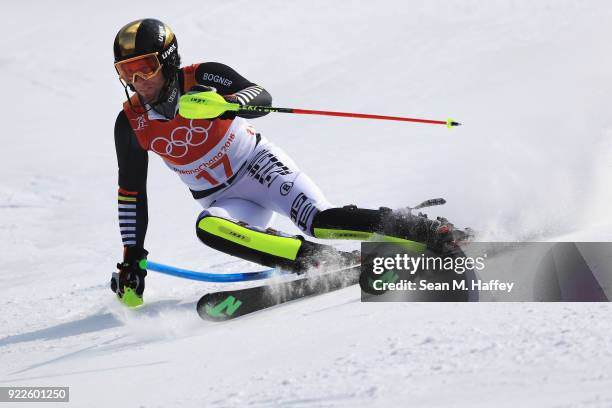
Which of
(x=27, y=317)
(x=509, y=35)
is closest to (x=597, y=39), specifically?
(x=509, y=35)

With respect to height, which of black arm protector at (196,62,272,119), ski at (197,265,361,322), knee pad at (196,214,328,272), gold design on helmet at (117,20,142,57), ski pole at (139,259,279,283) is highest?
gold design on helmet at (117,20,142,57)

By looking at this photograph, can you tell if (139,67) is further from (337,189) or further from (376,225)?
(337,189)

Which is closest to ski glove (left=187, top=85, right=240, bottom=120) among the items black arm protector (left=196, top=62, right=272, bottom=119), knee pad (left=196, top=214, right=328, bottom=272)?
black arm protector (left=196, top=62, right=272, bottom=119)

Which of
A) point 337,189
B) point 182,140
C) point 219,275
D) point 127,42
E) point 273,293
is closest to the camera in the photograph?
point 273,293

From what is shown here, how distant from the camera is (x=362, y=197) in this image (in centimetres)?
757

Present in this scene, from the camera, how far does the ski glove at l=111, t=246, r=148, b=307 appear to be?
186 inches

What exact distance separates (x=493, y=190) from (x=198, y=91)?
202cm

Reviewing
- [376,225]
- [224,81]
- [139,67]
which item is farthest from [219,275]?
[139,67]

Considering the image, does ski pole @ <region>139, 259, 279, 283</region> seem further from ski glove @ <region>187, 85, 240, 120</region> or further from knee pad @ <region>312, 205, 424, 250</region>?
ski glove @ <region>187, 85, 240, 120</region>

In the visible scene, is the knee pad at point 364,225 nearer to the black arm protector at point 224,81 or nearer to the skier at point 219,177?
the skier at point 219,177

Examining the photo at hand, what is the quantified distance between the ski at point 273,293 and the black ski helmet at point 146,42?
4.39 ft

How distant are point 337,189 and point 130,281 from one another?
360 cm

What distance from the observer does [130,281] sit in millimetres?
4723

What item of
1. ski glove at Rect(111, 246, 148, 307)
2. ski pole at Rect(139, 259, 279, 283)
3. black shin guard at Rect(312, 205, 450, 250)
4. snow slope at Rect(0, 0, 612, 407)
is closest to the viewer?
snow slope at Rect(0, 0, 612, 407)
